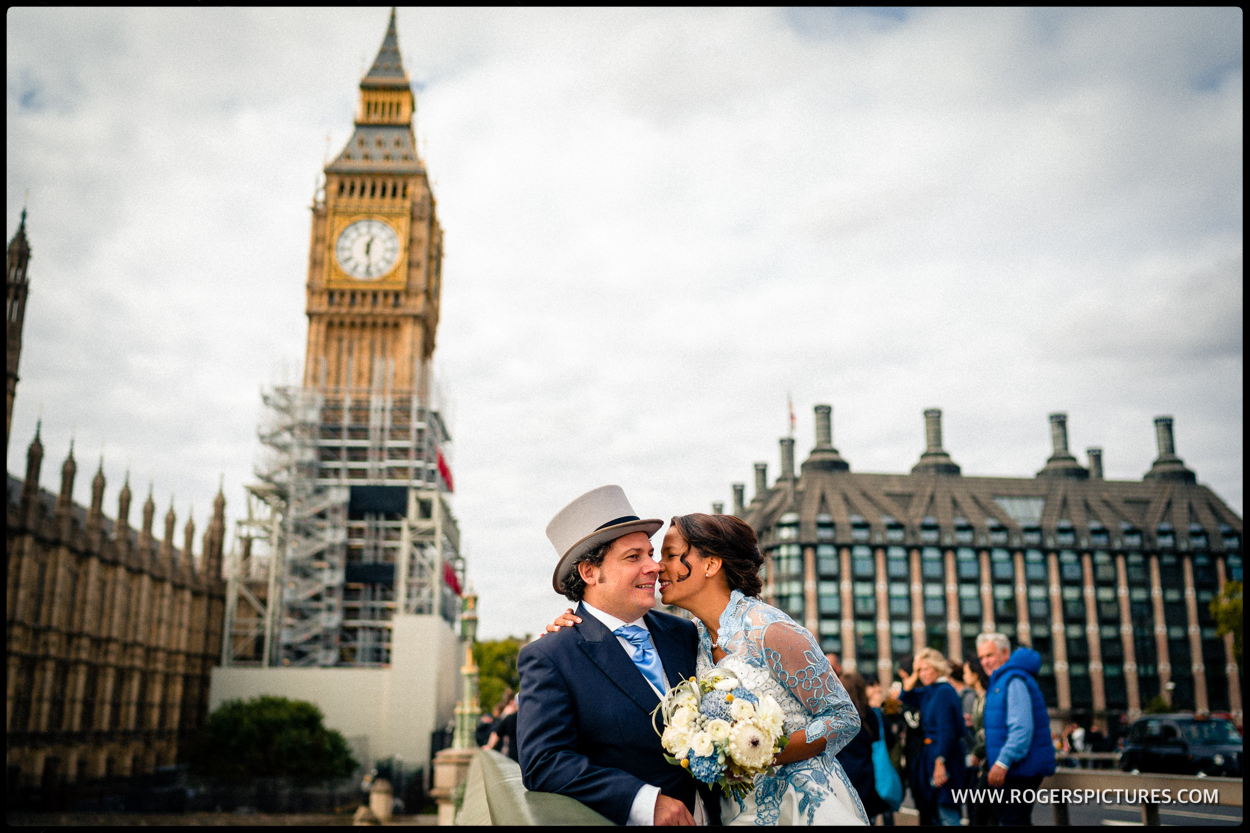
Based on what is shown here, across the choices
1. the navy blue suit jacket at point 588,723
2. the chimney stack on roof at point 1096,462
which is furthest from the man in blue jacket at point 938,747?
the chimney stack on roof at point 1096,462

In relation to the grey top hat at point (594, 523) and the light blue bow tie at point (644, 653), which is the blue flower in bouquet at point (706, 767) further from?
the grey top hat at point (594, 523)

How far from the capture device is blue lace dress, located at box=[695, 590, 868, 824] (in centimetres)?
344

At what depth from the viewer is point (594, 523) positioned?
12.6 feet

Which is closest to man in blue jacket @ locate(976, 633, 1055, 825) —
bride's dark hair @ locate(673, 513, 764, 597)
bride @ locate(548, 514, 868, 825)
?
bride @ locate(548, 514, 868, 825)

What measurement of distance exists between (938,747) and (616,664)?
513 cm

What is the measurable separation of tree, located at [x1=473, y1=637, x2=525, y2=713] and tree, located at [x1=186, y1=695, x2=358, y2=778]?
29.6m

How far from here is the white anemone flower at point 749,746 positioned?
121 inches

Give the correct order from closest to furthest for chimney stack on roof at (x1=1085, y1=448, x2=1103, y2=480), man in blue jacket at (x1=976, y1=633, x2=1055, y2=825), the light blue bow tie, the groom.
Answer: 1. the groom
2. the light blue bow tie
3. man in blue jacket at (x1=976, y1=633, x2=1055, y2=825)
4. chimney stack on roof at (x1=1085, y1=448, x2=1103, y2=480)

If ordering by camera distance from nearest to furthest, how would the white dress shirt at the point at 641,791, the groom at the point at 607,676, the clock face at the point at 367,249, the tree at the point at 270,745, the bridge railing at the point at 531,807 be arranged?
the bridge railing at the point at 531,807
the white dress shirt at the point at 641,791
the groom at the point at 607,676
the tree at the point at 270,745
the clock face at the point at 367,249

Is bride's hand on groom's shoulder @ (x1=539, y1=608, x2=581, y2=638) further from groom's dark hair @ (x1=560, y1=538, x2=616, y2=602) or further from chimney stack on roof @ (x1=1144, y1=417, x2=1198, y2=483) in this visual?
chimney stack on roof @ (x1=1144, y1=417, x2=1198, y2=483)

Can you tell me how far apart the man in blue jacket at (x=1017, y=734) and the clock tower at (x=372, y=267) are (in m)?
65.7

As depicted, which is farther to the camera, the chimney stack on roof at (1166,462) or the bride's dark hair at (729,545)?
the chimney stack on roof at (1166,462)

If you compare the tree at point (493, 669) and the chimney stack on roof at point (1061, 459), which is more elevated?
the chimney stack on roof at point (1061, 459)

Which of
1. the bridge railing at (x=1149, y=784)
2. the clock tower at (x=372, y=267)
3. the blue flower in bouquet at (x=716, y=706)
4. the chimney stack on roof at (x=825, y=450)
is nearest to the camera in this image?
the blue flower in bouquet at (x=716, y=706)
